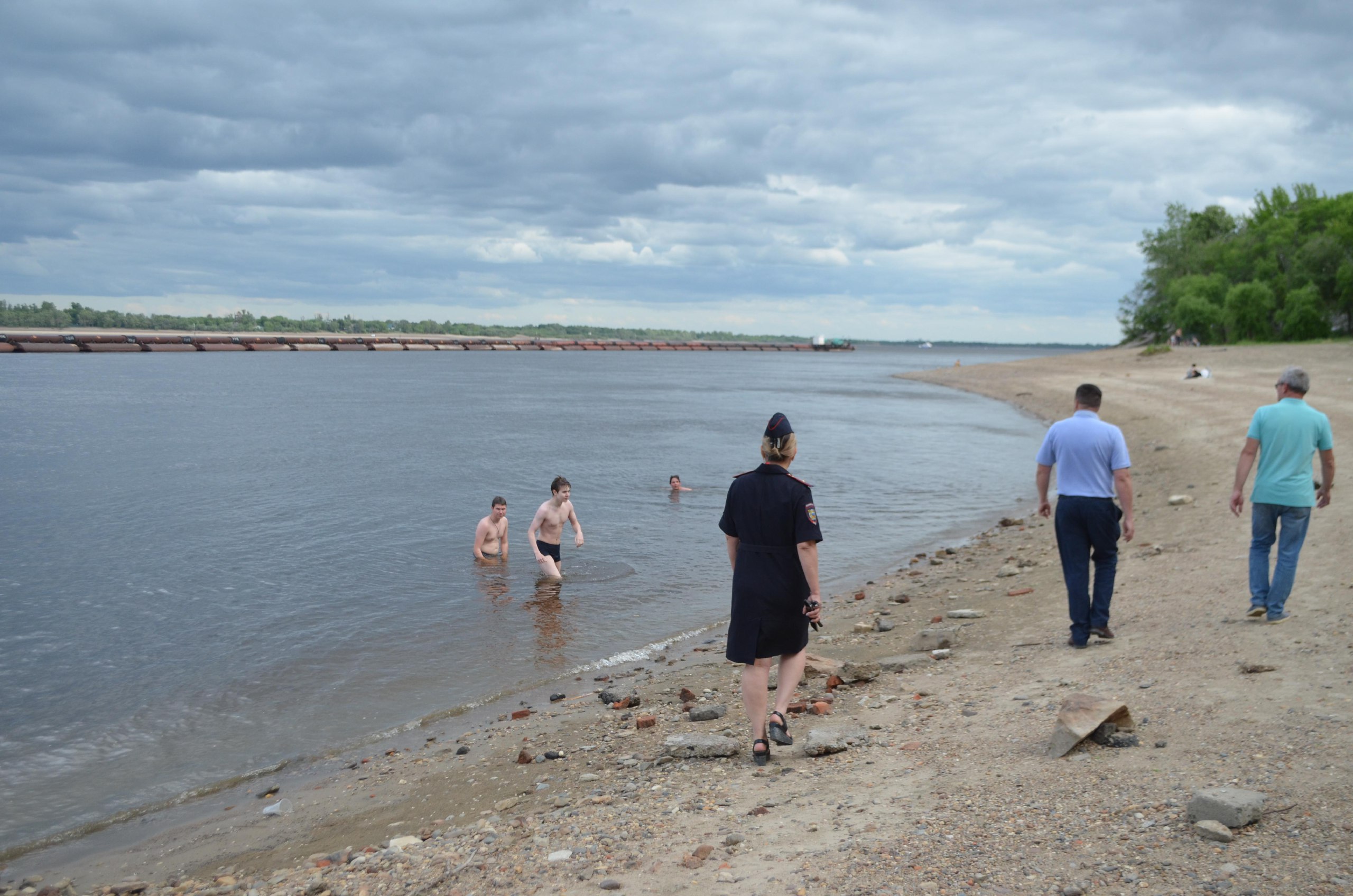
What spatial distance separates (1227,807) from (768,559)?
2843 mm

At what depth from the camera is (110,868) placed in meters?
6.46

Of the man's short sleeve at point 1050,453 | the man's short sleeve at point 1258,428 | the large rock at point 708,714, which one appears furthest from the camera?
the man's short sleeve at point 1050,453

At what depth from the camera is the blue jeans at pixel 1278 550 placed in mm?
7848

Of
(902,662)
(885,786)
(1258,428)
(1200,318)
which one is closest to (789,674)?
(885,786)

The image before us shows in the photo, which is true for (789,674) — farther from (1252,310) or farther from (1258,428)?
(1252,310)

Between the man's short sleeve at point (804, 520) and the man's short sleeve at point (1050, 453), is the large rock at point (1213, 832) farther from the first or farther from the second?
the man's short sleeve at point (1050, 453)

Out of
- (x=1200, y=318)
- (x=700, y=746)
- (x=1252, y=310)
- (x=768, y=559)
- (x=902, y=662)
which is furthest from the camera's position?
(x=1200, y=318)

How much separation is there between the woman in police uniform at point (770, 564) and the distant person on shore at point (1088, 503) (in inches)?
118

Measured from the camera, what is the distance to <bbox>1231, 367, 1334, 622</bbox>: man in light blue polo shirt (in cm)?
777

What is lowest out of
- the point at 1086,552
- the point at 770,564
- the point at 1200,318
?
the point at 1086,552

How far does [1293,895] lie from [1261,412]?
207 inches

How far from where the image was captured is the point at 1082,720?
5.64 metres

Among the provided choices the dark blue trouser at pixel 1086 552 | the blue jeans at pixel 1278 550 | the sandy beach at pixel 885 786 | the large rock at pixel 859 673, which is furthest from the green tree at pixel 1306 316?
the large rock at pixel 859 673

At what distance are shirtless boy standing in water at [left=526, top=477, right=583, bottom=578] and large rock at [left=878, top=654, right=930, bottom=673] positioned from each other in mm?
6521
